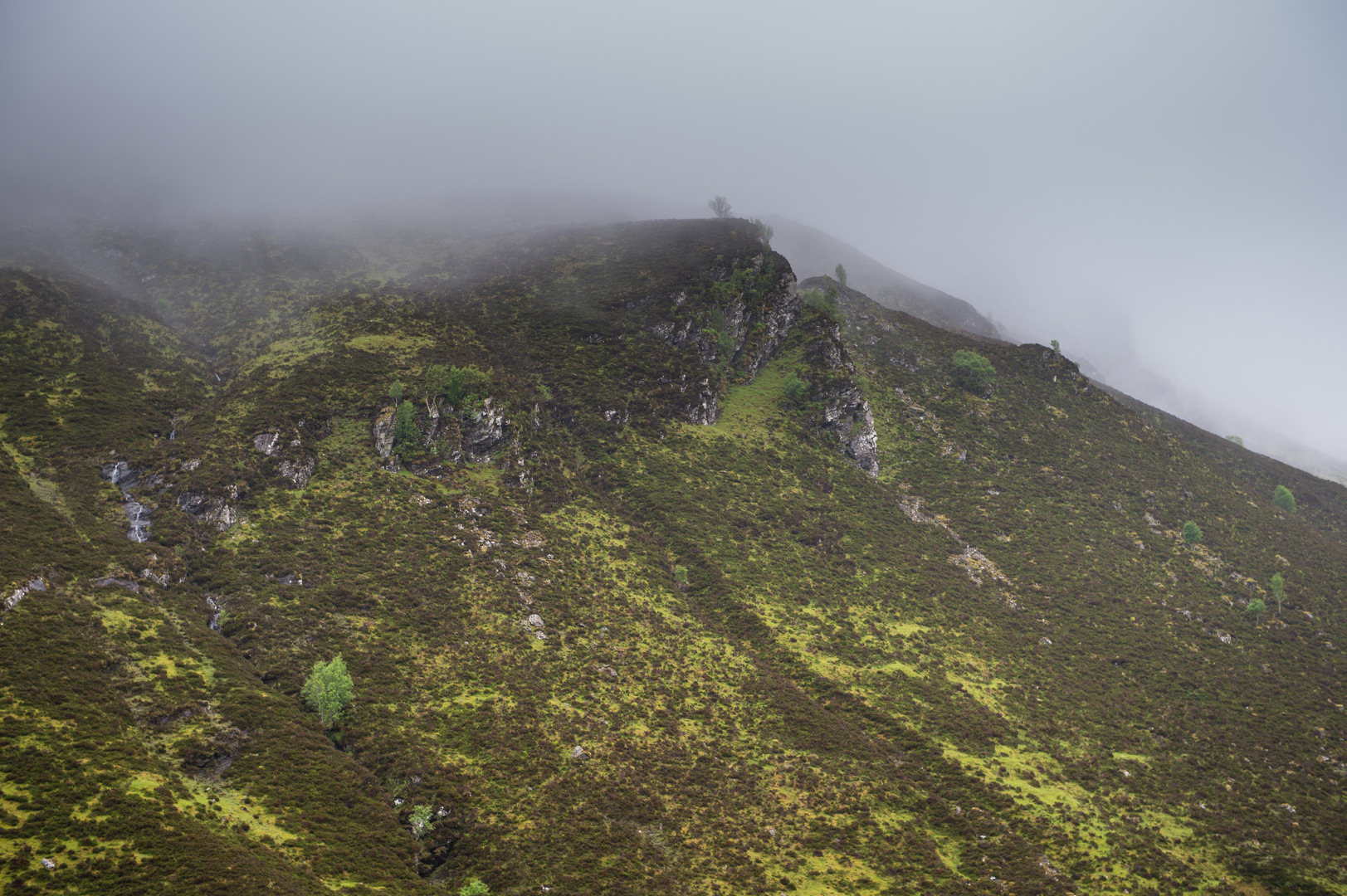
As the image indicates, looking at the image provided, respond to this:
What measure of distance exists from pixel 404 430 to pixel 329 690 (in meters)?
34.7

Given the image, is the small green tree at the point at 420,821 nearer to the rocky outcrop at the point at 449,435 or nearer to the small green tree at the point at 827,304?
the rocky outcrop at the point at 449,435

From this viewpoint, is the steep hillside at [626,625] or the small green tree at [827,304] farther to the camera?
the small green tree at [827,304]

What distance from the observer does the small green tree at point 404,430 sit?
66938 millimetres

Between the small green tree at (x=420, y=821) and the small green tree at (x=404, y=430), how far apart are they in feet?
141

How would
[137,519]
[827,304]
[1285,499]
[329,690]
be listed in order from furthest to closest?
[827,304]
[1285,499]
[137,519]
[329,690]

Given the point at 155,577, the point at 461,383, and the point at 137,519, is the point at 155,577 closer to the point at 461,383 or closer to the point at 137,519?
the point at 137,519

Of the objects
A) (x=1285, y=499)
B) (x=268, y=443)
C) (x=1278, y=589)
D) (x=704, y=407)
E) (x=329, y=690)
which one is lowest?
(x=329, y=690)

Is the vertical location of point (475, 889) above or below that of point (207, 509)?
below

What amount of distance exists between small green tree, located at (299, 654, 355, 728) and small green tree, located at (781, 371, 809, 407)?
256 feet

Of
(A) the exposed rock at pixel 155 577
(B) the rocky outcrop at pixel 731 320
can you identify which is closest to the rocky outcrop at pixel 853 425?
(B) the rocky outcrop at pixel 731 320

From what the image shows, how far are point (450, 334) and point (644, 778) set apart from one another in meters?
75.3

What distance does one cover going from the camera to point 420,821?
114ft

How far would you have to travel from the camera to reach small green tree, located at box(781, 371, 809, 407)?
97812 mm

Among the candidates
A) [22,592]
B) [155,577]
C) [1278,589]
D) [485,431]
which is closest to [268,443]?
[155,577]
